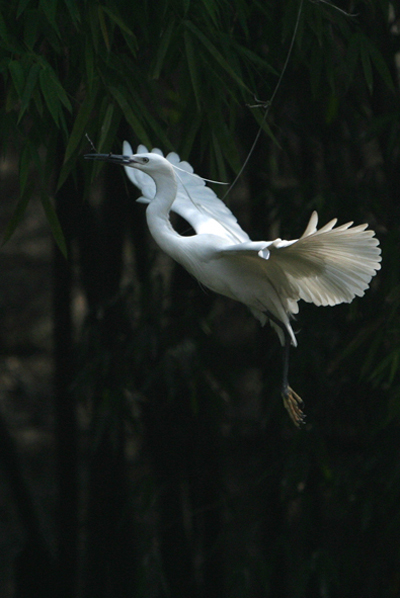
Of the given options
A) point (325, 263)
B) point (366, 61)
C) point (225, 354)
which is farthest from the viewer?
point (225, 354)

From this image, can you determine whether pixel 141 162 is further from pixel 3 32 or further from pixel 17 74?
pixel 3 32

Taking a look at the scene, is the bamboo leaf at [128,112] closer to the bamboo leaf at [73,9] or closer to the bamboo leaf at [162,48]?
the bamboo leaf at [162,48]

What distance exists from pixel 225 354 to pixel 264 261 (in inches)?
62.5

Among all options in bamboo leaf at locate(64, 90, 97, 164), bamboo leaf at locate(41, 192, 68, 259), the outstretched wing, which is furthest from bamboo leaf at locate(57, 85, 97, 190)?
the outstretched wing

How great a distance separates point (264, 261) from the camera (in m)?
1.75

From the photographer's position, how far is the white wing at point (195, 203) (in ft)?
6.57

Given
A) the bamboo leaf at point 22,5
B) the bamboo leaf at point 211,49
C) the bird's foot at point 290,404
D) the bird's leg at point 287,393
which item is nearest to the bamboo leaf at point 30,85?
the bamboo leaf at point 22,5

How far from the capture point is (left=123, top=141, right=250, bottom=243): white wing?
6.57ft

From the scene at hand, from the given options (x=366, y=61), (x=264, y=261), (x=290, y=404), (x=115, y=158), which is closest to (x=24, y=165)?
(x=115, y=158)

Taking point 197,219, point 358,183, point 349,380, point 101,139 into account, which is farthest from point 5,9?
point 349,380

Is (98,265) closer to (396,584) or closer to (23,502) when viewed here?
(23,502)

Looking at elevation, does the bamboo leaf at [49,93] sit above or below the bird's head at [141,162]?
above

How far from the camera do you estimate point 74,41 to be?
6.39 feet

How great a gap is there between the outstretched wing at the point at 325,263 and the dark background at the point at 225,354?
0.41m
